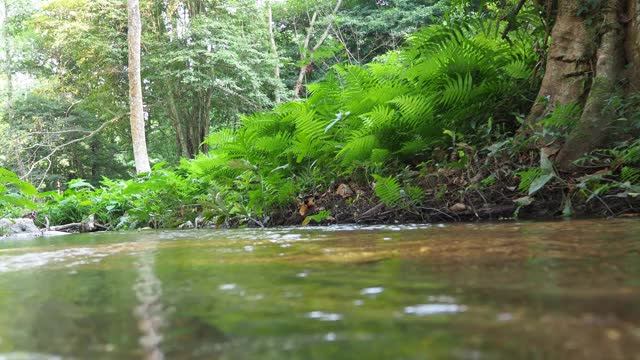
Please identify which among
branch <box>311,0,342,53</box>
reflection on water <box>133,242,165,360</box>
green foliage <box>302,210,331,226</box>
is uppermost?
branch <box>311,0,342,53</box>

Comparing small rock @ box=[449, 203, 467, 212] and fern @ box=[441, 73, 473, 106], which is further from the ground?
fern @ box=[441, 73, 473, 106]

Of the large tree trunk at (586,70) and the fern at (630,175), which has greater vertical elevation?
the large tree trunk at (586,70)

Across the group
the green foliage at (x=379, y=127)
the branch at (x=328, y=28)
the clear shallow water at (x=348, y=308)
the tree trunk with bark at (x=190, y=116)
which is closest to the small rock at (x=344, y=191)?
the green foliage at (x=379, y=127)

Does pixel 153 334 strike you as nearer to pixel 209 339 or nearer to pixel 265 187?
pixel 209 339

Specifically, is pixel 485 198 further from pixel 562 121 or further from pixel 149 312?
pixel 149 312

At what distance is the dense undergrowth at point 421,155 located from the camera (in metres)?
2.38

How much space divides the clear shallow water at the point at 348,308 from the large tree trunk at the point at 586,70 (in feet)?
5.19

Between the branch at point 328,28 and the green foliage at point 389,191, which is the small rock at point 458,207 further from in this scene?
the branch at point 328,28

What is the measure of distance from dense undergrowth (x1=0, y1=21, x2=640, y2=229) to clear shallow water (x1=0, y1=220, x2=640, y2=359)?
4.81 ft

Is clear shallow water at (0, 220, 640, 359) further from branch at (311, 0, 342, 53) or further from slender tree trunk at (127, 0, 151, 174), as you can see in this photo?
branch at (311, 0, 342, 53)

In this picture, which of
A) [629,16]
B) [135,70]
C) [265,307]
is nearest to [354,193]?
[629,16]

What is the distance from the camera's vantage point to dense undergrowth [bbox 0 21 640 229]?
2377 millimetres

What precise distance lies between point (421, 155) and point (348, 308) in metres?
2.86

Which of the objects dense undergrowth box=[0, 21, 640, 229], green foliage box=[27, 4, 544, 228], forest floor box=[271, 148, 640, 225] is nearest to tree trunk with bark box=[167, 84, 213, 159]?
green foliage box=[27, 4, 544, 228]
